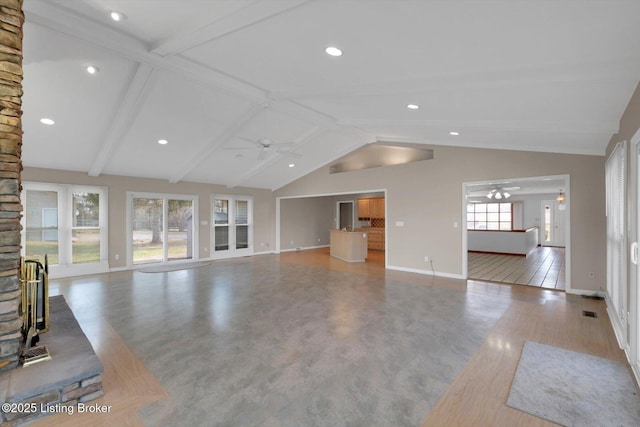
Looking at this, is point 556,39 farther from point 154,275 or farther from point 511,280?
point 154,275

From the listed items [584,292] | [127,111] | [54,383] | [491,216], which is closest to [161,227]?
[127,111]

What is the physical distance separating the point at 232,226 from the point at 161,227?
2.19 metres

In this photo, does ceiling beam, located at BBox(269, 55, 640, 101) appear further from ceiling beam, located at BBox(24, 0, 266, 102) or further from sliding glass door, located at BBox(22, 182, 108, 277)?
sliding glass door, located at BBox(22, 182, 108, 277)

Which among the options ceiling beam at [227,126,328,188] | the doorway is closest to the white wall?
the doorway

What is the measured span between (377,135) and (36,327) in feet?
21.1

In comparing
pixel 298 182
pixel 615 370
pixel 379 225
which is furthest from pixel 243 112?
pixel 379 225

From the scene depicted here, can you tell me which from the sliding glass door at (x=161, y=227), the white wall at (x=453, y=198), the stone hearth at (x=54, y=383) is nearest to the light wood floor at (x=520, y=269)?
the white wall at (x=453, y=198)

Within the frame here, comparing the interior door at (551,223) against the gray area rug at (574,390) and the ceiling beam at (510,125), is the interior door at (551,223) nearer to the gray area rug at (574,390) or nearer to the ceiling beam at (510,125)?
the ceiling beam at (510,125)

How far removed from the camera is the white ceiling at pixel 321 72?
2.08 m

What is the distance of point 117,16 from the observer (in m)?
2.73

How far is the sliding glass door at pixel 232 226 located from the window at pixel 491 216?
384 inches

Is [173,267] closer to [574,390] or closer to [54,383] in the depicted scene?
[54,383]

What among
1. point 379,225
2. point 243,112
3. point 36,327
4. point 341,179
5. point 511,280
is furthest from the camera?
point 379,225

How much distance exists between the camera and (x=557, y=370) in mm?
2648
